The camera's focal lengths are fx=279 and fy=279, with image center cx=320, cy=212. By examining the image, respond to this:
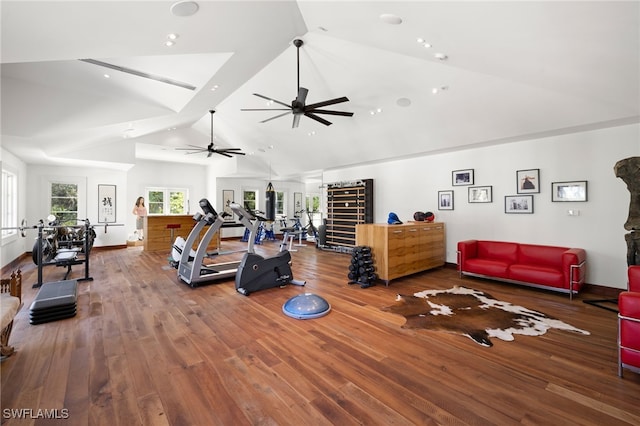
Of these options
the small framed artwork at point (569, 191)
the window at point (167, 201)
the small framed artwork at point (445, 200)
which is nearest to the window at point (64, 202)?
the window at point (167, 201)

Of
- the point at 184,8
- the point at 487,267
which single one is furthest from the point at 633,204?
the point at 184,8

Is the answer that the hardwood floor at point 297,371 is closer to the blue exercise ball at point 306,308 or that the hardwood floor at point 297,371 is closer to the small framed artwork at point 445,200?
the blue exercise ball at point 306,308

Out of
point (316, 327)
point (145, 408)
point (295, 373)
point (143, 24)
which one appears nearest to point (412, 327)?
point (316, 327)

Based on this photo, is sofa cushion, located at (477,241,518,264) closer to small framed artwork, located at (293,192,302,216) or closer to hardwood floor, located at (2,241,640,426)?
hardwood floor, located at (2,241,640,426)

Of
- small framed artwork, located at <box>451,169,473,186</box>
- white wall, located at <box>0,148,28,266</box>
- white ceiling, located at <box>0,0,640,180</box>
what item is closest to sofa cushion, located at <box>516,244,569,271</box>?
small framed artwork, located at <box>451,169,473,186</box>

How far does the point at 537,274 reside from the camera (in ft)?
15.1

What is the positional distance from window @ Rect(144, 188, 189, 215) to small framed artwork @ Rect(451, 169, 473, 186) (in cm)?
1018

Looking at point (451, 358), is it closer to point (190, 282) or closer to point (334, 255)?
point (190, 282)

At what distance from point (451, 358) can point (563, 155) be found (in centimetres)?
456

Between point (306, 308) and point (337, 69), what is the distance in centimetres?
403

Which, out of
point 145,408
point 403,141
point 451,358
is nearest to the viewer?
point 145,408

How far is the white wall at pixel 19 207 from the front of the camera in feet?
19.4

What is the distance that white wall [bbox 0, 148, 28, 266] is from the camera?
5906 millimetres

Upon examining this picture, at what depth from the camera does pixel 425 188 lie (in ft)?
23.0
